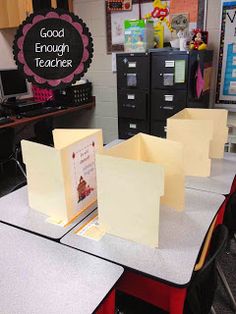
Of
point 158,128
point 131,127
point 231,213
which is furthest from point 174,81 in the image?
point 231,213

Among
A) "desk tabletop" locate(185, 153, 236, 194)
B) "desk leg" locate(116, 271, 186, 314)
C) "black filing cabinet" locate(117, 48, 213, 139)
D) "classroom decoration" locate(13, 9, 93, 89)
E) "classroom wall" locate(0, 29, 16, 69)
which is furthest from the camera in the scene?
"classroom wall" locate(0, 29, 16, 69)

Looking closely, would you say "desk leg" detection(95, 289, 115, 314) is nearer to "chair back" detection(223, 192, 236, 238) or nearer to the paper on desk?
the paper on desk

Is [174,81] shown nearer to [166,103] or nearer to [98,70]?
[166,103]

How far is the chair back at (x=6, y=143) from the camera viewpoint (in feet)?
9.96

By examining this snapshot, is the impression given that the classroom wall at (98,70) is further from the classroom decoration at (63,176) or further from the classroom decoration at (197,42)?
the classroom decoration at (63,176)

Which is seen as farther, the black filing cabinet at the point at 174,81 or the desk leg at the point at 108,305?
the black filing cabinet at the point at 174,81

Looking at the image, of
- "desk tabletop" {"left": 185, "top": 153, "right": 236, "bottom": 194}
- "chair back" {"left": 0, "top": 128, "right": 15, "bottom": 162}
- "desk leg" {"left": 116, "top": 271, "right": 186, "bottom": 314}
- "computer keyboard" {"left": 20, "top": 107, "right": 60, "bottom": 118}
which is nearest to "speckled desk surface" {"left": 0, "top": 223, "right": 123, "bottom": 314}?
"desk leg" {"left": 116, "top": 271, "right": 186, "bottom": 314}

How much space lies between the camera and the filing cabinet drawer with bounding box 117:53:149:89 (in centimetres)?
335

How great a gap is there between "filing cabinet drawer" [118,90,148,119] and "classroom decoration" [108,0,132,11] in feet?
3.74

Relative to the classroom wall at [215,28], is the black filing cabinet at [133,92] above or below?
below

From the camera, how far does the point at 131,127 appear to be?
12.2 feet

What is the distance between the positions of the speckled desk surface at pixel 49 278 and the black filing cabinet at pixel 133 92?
2577mm

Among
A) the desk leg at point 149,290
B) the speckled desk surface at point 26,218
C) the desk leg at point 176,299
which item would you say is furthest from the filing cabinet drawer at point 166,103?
the desk leg at point 176,299

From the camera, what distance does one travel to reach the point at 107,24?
4039mm
